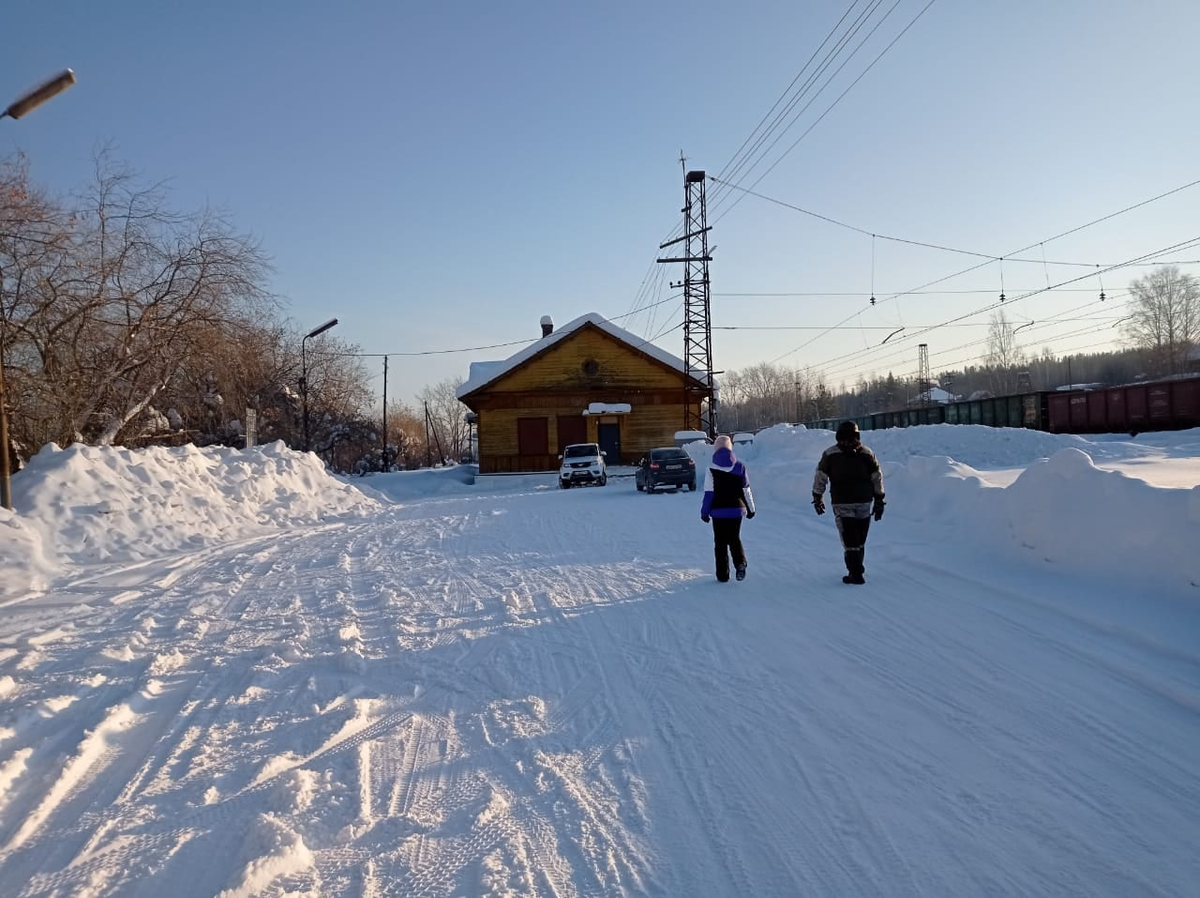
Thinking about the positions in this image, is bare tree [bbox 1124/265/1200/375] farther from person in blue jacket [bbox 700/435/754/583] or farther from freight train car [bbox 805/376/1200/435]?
person in blue jacket [bbox 700/435/754/583]

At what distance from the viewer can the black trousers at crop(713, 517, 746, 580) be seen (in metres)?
9.39

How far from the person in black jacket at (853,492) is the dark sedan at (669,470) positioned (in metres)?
16.3

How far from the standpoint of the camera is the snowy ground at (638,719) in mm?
3549

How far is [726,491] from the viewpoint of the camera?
946 centimetres

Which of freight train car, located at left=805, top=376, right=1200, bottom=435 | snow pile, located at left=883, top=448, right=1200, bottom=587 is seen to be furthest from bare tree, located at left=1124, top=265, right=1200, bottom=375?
snow pile, located at left=883, top=448, right=1200, bottom=587

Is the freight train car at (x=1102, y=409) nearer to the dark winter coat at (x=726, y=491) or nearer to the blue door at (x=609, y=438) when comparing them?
the blue door at (x=609, y=438)

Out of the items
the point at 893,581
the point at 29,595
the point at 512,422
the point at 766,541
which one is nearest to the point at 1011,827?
the point at 893,581

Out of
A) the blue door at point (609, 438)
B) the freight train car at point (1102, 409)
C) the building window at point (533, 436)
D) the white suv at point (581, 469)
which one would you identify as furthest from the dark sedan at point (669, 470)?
the freight train car at point (1102, 409)

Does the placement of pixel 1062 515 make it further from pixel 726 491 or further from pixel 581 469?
pixel 581 469

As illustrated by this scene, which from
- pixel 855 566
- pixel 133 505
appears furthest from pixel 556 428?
pixel 855 566

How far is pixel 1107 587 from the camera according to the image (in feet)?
24.5

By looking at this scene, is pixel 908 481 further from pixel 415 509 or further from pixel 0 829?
pixel 415 509

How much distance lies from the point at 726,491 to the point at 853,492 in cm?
143

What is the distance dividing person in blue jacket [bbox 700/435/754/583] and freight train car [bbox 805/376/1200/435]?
3630 centimetres
